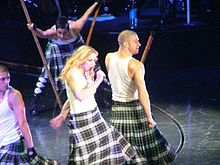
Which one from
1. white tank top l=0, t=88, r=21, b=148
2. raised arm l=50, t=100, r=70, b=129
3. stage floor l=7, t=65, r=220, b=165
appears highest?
white tank top l=0, t=88, r=21, b=148

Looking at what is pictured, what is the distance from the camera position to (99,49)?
1108 centimetres

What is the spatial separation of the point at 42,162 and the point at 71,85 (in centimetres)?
82

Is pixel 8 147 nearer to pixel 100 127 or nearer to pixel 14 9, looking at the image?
pixel 100 127

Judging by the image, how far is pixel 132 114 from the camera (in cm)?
532


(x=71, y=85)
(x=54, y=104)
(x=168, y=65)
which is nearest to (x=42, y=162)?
(x=71, y=85)

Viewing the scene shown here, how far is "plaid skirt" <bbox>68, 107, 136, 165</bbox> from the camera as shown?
4.82 metres

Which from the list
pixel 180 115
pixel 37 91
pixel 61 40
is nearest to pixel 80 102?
pixel 61 40

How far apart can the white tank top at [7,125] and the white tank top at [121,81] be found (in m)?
1.22

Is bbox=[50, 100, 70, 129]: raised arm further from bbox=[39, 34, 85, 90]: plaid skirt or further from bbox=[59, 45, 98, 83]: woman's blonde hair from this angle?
bbox=[39, 34, 85, 90]: plaid skirt

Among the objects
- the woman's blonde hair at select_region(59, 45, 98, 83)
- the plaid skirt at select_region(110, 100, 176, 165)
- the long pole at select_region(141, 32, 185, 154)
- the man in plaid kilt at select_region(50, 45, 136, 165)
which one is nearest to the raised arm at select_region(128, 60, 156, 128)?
the plaid skirt at select_region(110, 100, 176, 165)

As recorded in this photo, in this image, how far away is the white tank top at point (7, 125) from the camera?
14.9ft

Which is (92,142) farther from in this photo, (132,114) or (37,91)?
(37,91)

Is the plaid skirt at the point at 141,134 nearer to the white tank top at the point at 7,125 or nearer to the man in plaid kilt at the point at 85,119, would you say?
the man in plaid kilt at the point at 85,119

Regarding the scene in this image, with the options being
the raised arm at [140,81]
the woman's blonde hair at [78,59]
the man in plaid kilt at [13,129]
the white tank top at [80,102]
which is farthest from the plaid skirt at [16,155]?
the raised arm at [140,81]
